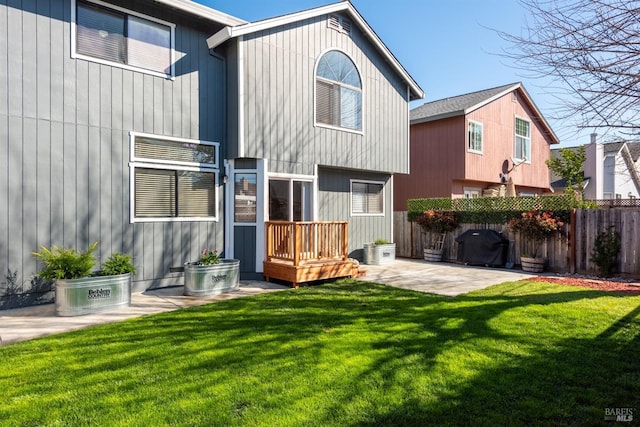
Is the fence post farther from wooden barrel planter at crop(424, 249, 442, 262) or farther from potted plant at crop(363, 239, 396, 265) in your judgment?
potted plant at crop(363, 239, 396, 265)

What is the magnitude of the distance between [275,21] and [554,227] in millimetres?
8211

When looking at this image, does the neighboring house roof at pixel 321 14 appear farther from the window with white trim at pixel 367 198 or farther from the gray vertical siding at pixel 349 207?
the window with white trim at pixel 367 198

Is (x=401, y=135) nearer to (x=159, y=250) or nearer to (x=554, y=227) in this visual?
(x=554, y=227)

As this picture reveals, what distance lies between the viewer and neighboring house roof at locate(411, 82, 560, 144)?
47.5 feet

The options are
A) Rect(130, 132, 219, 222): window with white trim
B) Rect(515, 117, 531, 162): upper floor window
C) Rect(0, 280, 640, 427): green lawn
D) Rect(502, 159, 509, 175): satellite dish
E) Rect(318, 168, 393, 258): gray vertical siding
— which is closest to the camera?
Rect(0, 280, 640, 427): green lawn

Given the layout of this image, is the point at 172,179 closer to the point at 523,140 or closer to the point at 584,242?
the point at 584,242

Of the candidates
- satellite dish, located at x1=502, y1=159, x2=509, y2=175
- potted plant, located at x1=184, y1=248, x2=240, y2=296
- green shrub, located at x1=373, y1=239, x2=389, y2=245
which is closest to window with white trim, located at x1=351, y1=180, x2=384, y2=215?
green shrub, located at x1=373, y1=239, x2=389, y2=245

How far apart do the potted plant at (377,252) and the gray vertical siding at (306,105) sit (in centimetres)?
216

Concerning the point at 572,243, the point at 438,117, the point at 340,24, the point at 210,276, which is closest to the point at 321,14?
the point at 340,24

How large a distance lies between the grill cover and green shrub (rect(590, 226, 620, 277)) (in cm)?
213

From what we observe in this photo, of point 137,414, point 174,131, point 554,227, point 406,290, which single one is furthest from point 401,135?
point 137,414

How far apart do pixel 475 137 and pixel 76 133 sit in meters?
13.1

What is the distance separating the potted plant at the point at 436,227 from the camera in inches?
466

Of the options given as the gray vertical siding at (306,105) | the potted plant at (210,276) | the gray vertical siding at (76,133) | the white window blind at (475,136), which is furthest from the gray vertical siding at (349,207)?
the white window blind at (475,136)
